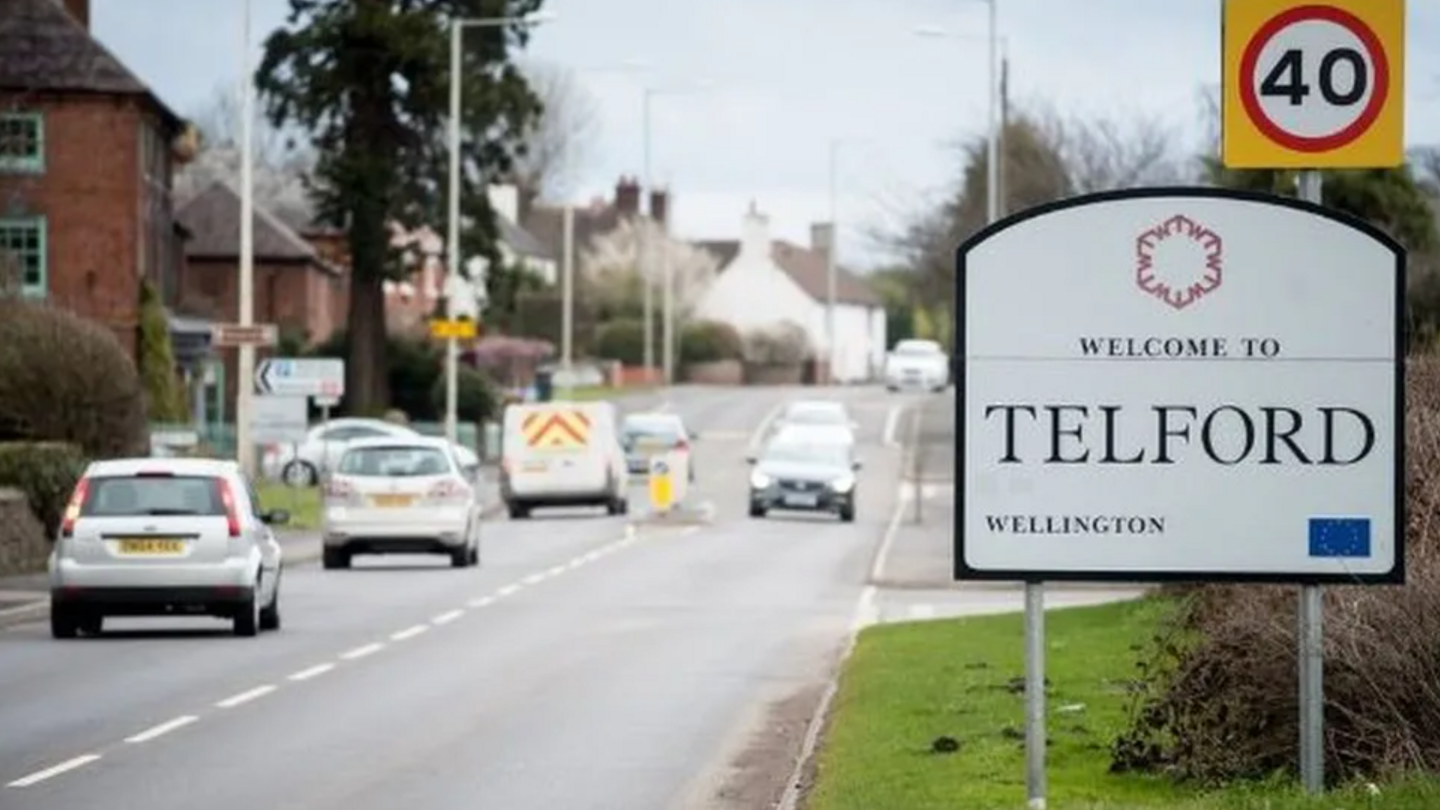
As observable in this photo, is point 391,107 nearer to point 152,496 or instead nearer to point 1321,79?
point 152,496

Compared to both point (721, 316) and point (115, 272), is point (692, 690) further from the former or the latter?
point (721, 316)

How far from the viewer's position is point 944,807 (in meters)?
15.7

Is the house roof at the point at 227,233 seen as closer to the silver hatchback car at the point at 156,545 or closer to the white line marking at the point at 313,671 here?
the silver hatchback car at the point at 156,545

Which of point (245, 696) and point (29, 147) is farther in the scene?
point (29, 147)

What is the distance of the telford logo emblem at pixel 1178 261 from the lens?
14.3m

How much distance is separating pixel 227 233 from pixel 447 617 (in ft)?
222

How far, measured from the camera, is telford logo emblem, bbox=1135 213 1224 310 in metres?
14.3

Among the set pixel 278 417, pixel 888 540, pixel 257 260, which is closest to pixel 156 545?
pixel 888 540

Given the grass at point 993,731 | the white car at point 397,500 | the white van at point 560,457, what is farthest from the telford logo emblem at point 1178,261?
the white van at point 560,457

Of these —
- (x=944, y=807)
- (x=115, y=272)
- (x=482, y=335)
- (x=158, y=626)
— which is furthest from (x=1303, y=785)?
(x=482, y=335)

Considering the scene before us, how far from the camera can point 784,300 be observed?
162 meters

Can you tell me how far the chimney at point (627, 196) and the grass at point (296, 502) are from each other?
319 feet

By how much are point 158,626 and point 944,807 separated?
18967mm

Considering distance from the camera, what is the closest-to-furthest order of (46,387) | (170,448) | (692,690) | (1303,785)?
1. (1303,785)
2. (692,690)
3. (46,387)
4. (170,448)
